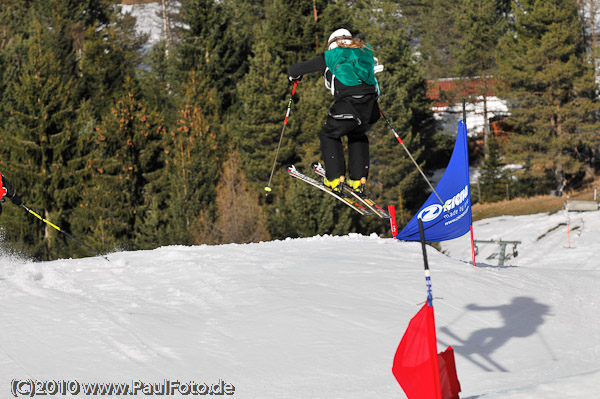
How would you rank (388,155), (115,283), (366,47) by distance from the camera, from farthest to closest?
(388,155) < (115,283) < (366,47)

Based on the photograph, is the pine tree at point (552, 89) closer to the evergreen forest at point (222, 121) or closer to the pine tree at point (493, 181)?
the evergreen forest at point (222, 121)

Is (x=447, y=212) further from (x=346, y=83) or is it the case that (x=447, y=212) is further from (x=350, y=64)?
(x=350, y=64)

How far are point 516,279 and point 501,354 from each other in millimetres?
2670

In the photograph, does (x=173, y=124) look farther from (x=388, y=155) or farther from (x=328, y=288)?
(x=328, y=288)

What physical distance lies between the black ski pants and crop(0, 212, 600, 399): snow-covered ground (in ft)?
4.00

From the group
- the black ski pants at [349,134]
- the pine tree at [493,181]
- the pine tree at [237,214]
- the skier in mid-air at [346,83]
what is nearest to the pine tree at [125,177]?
the pine tree at [237,214]

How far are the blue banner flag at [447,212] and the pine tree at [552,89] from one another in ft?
111

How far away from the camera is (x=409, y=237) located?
27.1 ft

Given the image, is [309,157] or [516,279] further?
[309,157]

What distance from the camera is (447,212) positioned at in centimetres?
843

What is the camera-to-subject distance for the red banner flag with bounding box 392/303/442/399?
3920 millimetres

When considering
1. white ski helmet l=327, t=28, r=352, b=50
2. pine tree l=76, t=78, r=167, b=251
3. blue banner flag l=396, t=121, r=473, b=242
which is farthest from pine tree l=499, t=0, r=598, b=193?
white ski helmet l=327, t=28, r=352, b=50

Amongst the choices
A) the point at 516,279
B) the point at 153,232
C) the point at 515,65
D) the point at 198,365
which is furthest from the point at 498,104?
the point at 198,365

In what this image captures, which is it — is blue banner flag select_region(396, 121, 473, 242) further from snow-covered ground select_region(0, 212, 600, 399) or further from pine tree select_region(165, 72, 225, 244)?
pine tree select_region(165, 72, 225, 244)
